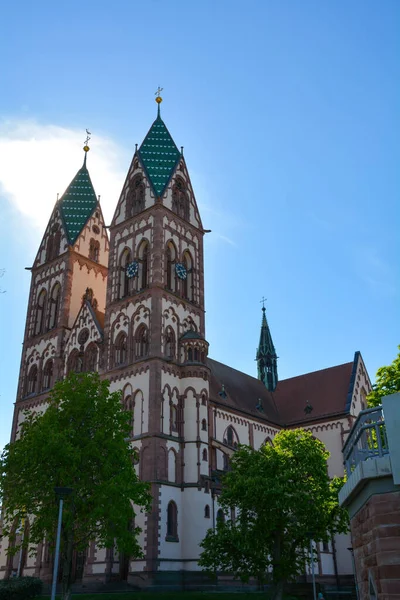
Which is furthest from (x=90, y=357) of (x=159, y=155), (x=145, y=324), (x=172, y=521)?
(x=159, y=155)

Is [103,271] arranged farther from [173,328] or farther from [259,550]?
[259,550]

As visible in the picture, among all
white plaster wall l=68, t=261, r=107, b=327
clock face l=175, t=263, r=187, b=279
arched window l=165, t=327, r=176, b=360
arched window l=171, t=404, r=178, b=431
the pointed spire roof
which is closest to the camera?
arched window l=171, t=404, r=178, b=431

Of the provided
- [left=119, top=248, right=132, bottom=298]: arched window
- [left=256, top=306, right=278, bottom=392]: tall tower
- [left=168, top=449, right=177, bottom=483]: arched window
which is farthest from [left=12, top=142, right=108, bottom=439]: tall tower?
[left=256, top=306, right=278, bottom=392]: tall tower

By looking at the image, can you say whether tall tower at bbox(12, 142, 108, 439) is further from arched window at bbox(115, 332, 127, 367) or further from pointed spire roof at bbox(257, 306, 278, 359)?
pointed spire roof at bbox(257, 306, 278, 359)

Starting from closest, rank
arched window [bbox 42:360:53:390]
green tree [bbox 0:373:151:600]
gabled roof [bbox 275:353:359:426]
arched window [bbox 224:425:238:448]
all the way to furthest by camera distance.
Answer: green tree [bbox 0:373:151:600], arched window [bbox 224:425:238:448], arched window [bbox 42:360:53:390], gabled roof [bbox 275:353:359:426]

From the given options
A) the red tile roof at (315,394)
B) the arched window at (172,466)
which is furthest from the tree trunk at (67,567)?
the red tile roof at (315,394)

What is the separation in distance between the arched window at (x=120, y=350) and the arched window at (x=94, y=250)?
12830 mm

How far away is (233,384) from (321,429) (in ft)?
28.5

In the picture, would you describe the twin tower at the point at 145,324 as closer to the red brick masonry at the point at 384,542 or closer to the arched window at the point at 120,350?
the arched window at the point at 120,350

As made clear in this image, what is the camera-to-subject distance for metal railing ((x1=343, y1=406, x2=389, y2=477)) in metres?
7.21

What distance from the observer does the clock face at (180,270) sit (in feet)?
147

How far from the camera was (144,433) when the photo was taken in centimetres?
3697

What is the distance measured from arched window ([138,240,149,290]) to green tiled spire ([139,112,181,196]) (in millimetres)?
4461

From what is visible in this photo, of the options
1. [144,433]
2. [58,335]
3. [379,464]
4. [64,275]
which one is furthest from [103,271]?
[379,464]
